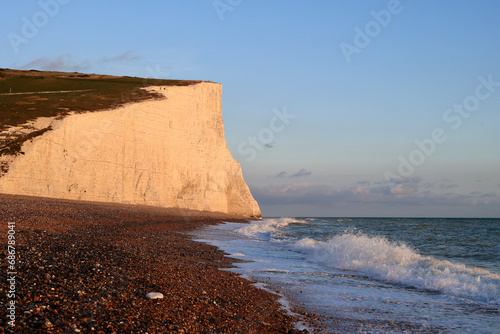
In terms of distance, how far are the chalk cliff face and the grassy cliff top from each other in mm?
2020

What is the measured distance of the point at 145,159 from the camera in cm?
3553

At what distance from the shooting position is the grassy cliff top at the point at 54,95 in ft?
102

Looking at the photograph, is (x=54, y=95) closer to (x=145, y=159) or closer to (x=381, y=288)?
(x=145, y=159)

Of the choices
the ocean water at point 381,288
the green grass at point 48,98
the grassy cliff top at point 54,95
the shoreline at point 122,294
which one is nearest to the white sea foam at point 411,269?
the ocean water at point 381,288

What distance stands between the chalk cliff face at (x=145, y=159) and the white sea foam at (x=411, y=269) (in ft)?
65.6

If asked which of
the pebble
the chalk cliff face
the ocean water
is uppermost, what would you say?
the chalk cliff face

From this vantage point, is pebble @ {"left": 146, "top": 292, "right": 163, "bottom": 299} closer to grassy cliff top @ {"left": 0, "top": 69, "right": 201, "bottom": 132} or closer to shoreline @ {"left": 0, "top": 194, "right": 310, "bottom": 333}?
shoreline @ {"left": 0, "top": 194, "right": 310, "bottom": 333}

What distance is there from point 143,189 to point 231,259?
960 inches

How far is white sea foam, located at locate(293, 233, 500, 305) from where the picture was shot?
919cm

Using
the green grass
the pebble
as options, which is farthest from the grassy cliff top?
the pebble

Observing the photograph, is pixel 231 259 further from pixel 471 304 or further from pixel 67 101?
pixel 67 101

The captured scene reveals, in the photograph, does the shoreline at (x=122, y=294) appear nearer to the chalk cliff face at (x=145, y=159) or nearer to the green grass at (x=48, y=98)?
the chalk cliff face at (x=145, y=159)

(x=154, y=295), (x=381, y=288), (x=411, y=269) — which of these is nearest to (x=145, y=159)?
(x=411, y=269)

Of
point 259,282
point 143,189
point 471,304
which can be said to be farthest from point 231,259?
point 143,189
